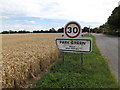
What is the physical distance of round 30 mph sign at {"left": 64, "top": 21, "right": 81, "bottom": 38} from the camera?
211 inches

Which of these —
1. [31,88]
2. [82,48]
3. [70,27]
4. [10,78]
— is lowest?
[31,88]

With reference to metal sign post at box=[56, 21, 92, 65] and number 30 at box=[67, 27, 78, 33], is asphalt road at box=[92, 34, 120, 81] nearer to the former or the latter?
metal sign post at box=[56, 21, 92, 65]

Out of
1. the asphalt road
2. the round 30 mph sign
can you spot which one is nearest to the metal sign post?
the round 30 mph sign

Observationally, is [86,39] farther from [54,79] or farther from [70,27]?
[54,79]

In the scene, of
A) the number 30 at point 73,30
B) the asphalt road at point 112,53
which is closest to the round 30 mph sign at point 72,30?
the number 30 at point 73,30

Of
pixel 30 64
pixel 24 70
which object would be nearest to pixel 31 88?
pixel 24 70

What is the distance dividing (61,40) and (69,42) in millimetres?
310

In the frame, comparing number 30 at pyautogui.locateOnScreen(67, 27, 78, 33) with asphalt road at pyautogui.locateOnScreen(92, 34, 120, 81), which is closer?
number 30 at pyautogui.locateOnScreen(67, 27, 78, 33)

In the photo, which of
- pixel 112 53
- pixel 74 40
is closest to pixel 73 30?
pixel 74 40

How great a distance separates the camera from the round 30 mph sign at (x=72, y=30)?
535cm

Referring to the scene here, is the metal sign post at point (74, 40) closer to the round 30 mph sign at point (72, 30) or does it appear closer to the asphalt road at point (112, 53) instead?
the round 30 mph sign at point (72, 30)

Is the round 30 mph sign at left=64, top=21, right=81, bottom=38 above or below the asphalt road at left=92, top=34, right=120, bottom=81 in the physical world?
above

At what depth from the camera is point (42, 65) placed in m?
5.65

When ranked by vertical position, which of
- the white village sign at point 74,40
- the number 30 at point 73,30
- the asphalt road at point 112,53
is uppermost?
the number 30 at point 73,30
